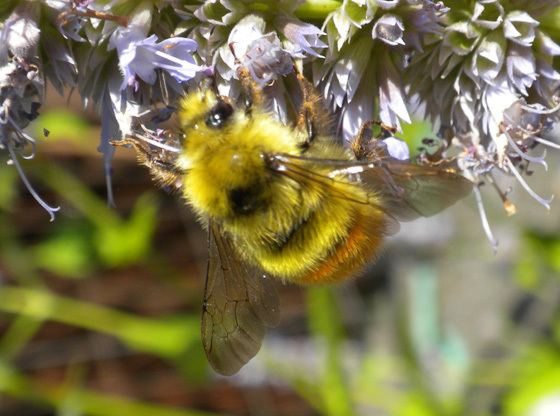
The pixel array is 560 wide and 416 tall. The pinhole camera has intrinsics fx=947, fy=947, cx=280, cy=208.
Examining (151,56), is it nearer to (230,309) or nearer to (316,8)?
(316,8)

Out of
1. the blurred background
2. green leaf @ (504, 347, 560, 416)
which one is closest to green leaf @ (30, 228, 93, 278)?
the blurred background

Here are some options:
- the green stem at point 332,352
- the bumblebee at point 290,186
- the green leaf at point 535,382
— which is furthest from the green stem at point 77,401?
the bumblebee at point 290,186

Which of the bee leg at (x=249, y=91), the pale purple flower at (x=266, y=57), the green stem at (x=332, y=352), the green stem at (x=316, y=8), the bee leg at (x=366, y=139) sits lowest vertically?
the green stem at (x=332, y=352)

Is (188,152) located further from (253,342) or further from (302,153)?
(253,342)

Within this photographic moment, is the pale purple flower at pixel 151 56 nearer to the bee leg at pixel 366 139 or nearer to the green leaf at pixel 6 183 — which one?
the bee leg at pixel 366 139

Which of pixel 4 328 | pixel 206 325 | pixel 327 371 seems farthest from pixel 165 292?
pixel 206 325

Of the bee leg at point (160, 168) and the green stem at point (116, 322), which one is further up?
the bee leg at point (160, 168)
